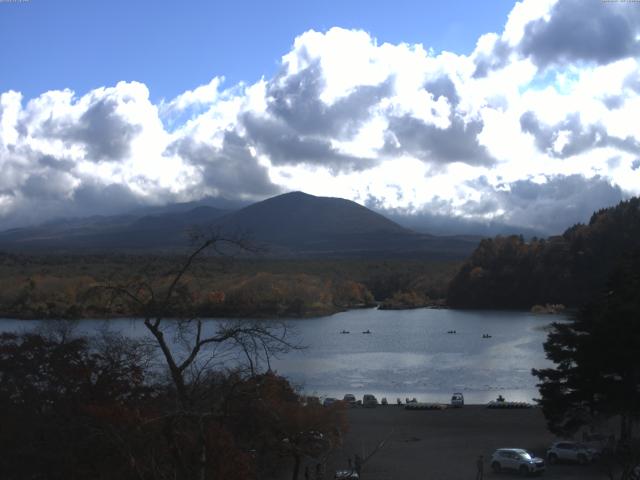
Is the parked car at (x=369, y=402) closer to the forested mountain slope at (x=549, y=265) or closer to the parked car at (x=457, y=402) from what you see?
the parked car at (x=457, y=402)

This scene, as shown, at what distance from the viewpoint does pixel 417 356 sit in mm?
40219

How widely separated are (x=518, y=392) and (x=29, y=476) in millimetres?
23442

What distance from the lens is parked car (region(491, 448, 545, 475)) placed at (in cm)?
1498

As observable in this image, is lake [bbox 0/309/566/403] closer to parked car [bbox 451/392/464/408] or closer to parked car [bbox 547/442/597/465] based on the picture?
parked car [bbox 451/392/464/408]

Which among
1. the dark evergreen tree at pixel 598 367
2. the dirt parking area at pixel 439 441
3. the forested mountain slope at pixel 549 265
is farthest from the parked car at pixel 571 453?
the forested mountain slope at pixel 549 265

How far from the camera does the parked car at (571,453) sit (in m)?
15.7

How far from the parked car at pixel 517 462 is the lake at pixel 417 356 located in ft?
14.9

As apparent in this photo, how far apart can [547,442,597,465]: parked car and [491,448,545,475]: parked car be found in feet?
2.34

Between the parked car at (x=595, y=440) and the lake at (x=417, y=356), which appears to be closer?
the parked car at (x=595, y=440)

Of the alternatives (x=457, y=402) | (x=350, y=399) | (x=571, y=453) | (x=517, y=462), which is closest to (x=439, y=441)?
(x=571, y=453)

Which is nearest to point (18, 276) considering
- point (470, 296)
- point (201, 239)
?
point (470, 296)

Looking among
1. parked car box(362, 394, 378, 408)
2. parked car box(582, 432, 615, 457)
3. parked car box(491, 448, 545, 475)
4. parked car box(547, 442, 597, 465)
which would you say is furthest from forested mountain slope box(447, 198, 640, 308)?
parked car box(491, 448, 545, 475)

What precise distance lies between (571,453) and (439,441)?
4.14 meters

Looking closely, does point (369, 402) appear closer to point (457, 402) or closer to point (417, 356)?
point (457, 402)
